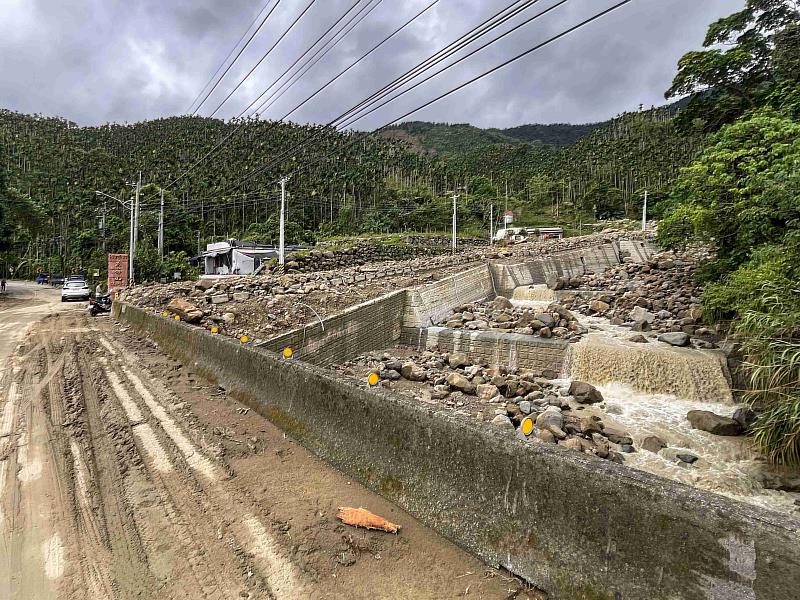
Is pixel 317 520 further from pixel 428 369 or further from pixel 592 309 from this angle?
pixel 592 309

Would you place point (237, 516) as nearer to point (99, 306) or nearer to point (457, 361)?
point (457, 361)

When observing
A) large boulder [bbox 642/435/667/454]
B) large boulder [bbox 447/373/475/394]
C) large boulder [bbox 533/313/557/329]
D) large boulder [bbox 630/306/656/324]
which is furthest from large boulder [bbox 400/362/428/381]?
large boulder [bbox 630/306/656/324]

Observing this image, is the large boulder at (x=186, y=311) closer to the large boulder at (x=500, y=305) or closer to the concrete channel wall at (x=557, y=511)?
the concrete channel wall at (x=557, y=511)

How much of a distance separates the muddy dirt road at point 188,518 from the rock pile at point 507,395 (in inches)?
109

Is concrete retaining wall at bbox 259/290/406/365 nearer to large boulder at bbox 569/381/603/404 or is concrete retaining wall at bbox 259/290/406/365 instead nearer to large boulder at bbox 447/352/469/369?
large boulder at bbox 447/352/469/369

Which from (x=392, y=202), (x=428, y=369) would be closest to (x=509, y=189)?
(x=392, y=202)

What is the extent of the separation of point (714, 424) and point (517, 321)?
20.3ft

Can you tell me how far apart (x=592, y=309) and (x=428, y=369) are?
24.9 ft

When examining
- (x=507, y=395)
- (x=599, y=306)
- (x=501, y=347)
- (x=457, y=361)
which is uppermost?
(x=599, y=306)

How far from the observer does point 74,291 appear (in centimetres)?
2292

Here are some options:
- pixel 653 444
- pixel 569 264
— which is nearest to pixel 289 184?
pixel 569 264

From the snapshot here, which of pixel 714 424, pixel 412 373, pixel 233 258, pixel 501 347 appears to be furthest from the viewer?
pixel 233 258

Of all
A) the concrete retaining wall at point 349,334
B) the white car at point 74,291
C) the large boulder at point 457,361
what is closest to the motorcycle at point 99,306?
the white car at point 74,291

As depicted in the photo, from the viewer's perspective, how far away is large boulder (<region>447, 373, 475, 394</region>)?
8938 mm
